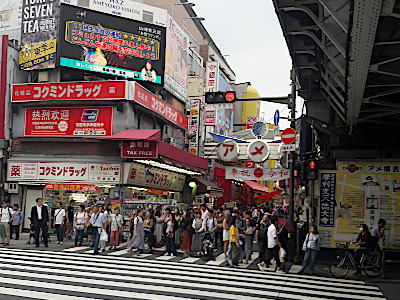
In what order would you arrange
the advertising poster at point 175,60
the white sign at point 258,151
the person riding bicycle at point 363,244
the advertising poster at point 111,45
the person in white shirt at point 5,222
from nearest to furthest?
the person riding bicycle at point 363,244
the person in white shirt at point 5,222
the advertising poster at point 111,45
the white sign at point 258,151
the advertising poster at point 175,60

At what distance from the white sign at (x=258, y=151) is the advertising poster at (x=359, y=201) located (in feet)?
30.7

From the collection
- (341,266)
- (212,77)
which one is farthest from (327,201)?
(212,77)

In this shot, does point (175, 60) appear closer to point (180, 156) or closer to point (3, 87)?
point (180, 156)

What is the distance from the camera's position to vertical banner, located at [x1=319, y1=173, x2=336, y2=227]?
58.8 ft

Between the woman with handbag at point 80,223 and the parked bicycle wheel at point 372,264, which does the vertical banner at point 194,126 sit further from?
the parked bicycle wheel at point 372,264

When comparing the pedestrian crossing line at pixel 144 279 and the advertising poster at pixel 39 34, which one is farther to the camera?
the advertising poster at pixel 39 34

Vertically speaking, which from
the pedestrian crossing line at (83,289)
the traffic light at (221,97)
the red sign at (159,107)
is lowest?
the pedestrian crossing line at (83,289)

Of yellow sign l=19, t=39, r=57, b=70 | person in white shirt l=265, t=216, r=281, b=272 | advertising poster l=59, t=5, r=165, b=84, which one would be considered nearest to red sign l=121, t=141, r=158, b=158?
advertising poster l=59, t=5, r=165, b=84

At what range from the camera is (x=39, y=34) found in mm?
26016

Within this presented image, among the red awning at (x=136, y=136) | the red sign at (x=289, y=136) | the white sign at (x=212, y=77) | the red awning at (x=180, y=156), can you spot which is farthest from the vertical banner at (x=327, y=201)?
the white sign at (x=212, y=77)

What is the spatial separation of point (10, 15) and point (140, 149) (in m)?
13.1

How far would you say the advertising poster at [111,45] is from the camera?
25.4 metres

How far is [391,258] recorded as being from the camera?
1723 centimetres

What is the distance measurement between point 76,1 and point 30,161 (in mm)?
9469
